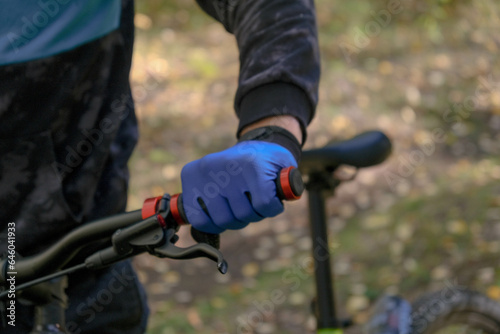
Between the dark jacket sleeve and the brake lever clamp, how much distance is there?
0.36m

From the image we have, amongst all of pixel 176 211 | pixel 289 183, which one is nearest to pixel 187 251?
pixel 176 211

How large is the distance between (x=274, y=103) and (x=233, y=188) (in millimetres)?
296

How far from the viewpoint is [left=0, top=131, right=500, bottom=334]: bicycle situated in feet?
3.94

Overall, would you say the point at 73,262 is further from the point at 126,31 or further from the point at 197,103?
the point at 197,103

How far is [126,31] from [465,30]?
8230mm

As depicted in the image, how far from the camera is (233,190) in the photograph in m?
1.19

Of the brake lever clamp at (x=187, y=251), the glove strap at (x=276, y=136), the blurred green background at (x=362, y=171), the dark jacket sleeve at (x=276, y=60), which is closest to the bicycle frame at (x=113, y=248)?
the brake lever clamp at (x=187, y=251)

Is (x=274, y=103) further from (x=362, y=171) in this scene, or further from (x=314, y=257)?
(x=362, y=171)

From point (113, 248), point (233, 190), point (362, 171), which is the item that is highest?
point (233, 190)

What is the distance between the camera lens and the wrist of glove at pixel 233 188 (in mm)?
1171

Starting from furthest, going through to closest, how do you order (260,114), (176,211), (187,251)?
(260,114)
(176,211)
(187,251)

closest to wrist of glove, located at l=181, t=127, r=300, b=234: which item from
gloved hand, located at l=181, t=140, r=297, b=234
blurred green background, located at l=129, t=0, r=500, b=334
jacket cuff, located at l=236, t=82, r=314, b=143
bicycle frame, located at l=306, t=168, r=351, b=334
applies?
gloved hand, located at l=181, t=140, r=297, b=234

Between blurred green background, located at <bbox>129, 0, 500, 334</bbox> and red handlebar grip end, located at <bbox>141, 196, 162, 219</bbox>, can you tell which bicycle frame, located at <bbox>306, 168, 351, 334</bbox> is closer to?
red handlebar grip end, located at <bbox>141, 196, 162, 219</bbox>

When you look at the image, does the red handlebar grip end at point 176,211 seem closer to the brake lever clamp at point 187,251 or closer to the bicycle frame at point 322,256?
the brake lever clamp at point 187,251
